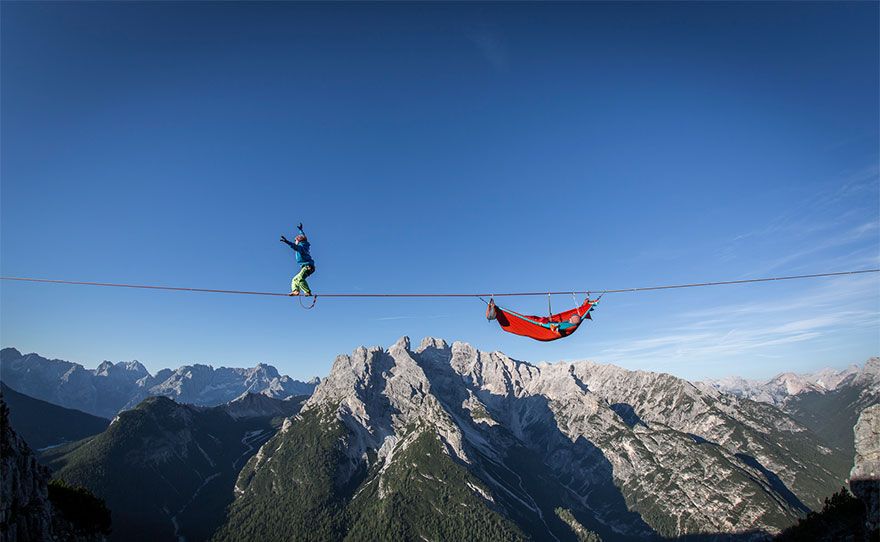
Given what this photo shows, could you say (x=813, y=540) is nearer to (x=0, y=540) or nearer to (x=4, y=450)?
(x=0, y=540)

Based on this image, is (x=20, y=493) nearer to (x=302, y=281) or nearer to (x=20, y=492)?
(x=20, y=492)

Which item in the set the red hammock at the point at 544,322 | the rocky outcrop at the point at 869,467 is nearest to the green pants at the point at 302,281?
the red hammock at the point at 544,322

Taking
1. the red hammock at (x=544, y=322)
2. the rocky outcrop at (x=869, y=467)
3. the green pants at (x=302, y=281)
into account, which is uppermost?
the green pants at (x=302, y=281)

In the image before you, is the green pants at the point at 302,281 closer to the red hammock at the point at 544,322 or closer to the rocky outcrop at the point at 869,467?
the red hammock at the point at 544,322

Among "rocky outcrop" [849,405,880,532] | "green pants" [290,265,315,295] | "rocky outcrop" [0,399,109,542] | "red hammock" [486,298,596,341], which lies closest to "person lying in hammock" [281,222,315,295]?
"green pants" [290,265,315,295]

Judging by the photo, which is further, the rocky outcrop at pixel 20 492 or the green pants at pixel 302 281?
the rocky outcrop at pixel 20 492

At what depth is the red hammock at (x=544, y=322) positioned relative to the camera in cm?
2677

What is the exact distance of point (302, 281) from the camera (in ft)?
80.6

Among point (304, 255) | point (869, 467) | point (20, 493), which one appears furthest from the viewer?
point (869, 467)

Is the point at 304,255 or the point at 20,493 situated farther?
the point at 20,493

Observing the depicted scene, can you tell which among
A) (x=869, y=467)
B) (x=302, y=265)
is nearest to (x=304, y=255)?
(x=302, y=265)

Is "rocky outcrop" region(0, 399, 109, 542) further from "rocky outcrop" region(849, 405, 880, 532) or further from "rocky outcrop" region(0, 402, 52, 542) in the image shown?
"rocky outcrop" region(849, 405, 880, 532)

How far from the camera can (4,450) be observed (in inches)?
1518

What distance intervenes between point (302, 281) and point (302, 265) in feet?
3.44
